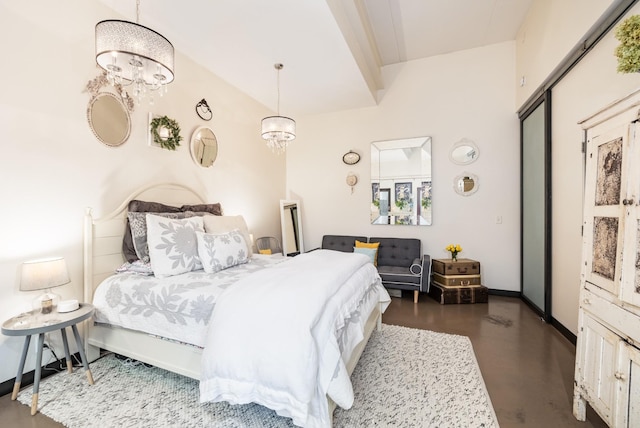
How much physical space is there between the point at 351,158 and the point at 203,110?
247cm

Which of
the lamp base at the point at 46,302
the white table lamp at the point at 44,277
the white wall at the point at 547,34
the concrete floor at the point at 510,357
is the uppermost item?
the white wall at the point at 547,34

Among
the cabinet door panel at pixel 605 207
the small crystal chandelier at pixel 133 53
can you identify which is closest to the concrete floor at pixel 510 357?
the cabinet door panel at pixel 605 207

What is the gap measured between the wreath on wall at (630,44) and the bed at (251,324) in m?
1.92

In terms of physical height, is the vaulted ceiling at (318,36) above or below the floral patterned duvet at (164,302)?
above

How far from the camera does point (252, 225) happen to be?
4.46m

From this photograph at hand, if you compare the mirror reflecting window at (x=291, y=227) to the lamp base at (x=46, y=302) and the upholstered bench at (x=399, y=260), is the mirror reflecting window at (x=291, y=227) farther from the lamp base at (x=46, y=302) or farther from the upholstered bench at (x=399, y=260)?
the lamp base at (x=46, y=302)

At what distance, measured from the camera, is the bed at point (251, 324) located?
4.71 ft

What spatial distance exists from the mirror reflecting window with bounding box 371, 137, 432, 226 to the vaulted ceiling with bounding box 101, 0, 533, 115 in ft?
2.91

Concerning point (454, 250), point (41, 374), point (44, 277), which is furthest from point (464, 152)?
point (41, 374)

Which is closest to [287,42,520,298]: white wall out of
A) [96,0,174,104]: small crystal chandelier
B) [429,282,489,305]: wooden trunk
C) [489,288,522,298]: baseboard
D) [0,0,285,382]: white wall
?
[489,288,522,298]: baseboard

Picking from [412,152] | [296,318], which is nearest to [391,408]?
[296,318]

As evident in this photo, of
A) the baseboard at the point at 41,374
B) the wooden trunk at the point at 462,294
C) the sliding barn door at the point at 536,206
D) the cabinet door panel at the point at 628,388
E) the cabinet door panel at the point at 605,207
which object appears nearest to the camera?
the cabinet door panel at the point at 628,388

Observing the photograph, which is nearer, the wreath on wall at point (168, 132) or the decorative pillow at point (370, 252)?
the wreath on wall at point (168, 132)

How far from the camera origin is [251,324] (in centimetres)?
155
